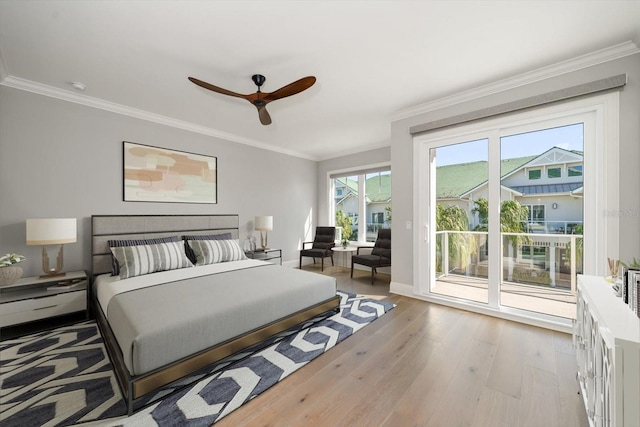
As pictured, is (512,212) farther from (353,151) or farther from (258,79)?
(353,151)

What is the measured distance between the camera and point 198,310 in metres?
1.96

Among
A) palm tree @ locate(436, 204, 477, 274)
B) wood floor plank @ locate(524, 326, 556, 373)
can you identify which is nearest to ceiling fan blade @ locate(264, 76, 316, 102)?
palm tree @ locate(436, 204, 477, 274)

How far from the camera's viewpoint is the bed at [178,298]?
1674mm

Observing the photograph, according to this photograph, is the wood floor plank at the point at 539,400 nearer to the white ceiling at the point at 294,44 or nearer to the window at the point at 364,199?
the white ceiling at the point at 294,44

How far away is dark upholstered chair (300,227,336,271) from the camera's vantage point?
5.39m

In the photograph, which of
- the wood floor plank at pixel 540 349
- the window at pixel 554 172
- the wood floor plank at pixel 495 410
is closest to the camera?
the wood floor plank at pixel 495 410

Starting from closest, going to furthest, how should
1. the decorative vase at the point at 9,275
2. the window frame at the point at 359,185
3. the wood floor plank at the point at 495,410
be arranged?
1. the wood floor plank at the point at 495,410
2. the decorative vase at the point at 9,275
3. the window frame at the point at 359,185

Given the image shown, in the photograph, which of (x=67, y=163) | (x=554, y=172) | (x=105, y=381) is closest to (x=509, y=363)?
(x=554, y=172)

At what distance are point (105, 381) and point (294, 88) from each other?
9.06ft

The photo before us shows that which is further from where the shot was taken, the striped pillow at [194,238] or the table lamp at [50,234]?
the striped pillow at [194,238]

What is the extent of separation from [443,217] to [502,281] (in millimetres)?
1029

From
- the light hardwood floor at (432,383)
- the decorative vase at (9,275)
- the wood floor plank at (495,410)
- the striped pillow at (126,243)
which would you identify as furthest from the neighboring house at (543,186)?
the decorative vase at (9,275)

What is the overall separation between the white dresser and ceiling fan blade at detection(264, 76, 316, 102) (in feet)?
7.76

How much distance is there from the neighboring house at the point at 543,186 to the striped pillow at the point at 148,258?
3827 millimetres
